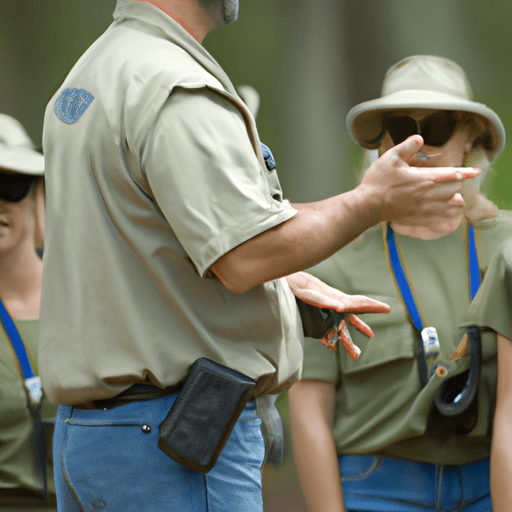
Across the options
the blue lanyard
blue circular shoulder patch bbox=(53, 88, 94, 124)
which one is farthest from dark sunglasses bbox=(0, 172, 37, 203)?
blue circular shoulder patch bbox=(53, 88, 94, 124)

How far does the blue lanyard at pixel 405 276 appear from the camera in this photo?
1950 millimetres

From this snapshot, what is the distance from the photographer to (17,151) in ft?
8.36

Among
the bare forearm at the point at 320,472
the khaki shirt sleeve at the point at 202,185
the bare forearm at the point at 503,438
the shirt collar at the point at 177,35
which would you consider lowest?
the bare forearm at the point at 320,472

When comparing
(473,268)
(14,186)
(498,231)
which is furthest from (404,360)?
(14,186)

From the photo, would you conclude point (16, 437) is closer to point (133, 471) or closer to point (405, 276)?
point (405, 276)

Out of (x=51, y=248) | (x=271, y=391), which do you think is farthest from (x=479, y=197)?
(x=51, y=248)

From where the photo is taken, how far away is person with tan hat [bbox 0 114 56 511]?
7.48 ft


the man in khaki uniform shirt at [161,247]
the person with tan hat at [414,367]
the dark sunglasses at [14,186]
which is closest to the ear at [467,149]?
the person with tan hat at [414,367]

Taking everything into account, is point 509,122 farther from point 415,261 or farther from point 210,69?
point 210,69

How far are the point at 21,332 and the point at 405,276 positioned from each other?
1136 millimetres

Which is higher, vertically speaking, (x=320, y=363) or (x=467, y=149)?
(x=467, y=149)

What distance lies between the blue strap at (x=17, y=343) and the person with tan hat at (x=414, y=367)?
2.63 feet

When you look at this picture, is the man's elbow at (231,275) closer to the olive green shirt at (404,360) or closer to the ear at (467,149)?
the olive green shirt at (404,360)

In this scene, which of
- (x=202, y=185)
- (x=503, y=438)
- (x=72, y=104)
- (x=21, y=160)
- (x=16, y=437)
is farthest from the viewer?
(x=21, y=160)
